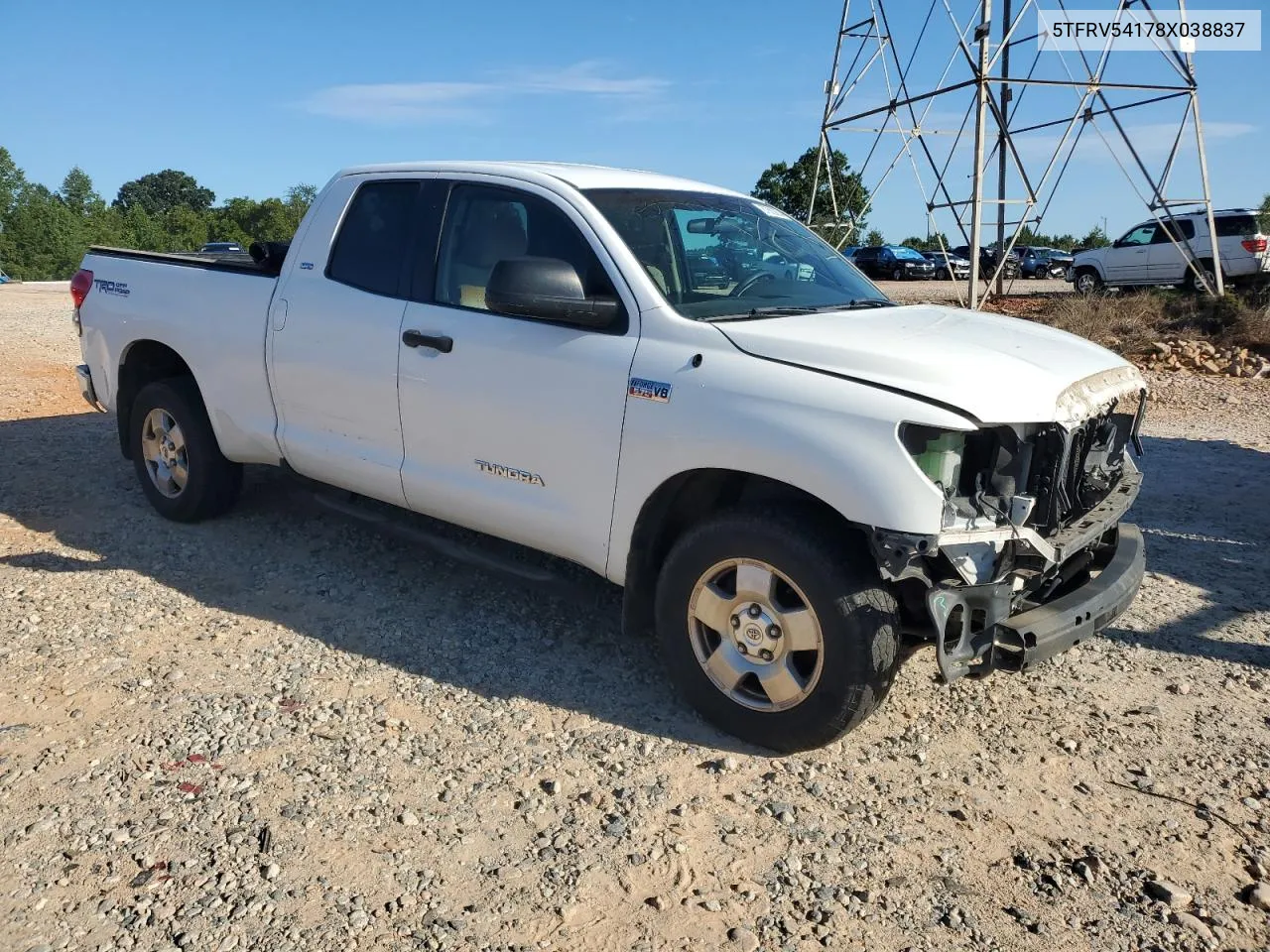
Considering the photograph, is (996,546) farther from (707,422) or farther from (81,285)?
(81,285)

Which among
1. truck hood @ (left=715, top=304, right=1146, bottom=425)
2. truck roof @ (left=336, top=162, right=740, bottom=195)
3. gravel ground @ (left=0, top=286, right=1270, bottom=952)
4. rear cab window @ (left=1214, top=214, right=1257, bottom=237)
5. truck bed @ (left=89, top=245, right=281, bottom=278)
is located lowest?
gravel ground @ (left=0, top=286, right=1270, bottom=952)

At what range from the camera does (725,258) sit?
434cm

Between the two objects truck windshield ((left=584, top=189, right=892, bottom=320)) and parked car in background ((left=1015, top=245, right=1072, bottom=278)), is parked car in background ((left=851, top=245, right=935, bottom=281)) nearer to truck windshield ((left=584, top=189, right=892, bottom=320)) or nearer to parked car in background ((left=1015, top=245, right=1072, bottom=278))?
parked car in background ((left=1015, top=245, right=1072, bottom=278))

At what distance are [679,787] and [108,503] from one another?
4.68m

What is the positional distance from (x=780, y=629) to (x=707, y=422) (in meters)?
0.74

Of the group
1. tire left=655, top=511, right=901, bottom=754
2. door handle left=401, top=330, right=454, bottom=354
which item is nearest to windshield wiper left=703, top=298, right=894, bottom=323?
tire left=655, top=511, right=901, bottom=754

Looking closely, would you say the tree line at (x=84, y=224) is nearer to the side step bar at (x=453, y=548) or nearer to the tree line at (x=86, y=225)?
the tree line at (x=86, y=225)

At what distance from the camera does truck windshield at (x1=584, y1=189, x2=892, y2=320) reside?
4012 mm

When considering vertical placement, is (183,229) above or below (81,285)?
below

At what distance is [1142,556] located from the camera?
407 cm

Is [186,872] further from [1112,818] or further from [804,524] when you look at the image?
[1112,818]

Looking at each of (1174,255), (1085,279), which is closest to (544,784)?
(1174,255)

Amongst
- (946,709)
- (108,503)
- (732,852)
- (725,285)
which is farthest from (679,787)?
(108,503)

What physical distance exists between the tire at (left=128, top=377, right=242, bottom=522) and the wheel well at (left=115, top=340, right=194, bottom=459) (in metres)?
0.09
